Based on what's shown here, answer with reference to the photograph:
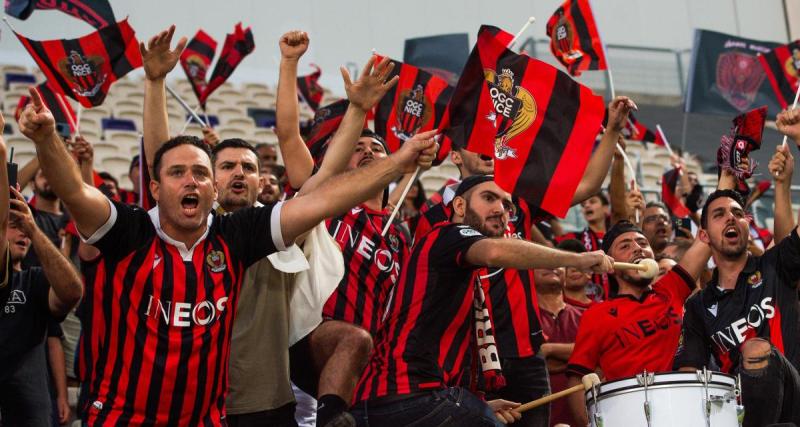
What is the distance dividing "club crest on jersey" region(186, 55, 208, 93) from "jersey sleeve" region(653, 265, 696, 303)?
4.50m

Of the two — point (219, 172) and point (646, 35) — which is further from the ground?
point (646, 35)

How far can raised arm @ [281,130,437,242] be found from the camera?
3.88 metres

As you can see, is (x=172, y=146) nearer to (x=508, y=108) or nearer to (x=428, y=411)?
(x=428, y=411)

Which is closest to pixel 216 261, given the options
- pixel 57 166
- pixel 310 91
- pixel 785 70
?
pixel 57 166

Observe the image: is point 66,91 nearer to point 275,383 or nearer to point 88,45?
point 88,45

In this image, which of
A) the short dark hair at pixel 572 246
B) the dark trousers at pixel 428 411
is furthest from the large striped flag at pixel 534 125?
the short dark hair at pixel 572 246

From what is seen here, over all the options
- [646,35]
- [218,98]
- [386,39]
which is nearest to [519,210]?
[218,98]

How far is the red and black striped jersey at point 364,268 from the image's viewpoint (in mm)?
4848

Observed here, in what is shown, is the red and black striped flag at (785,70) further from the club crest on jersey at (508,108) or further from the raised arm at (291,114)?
the raised arm at (291,114)

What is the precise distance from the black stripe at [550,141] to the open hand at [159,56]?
1608mm

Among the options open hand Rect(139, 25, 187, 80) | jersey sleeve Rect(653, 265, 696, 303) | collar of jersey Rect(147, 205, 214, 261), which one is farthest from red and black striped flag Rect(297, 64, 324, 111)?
collar of jersey Rect(147, 205, 214, 261)

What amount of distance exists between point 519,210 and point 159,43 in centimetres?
223

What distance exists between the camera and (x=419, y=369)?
404 centimetres

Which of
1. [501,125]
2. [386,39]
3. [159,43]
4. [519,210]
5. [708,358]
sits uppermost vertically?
[386,39]
